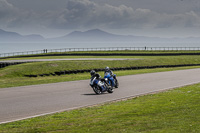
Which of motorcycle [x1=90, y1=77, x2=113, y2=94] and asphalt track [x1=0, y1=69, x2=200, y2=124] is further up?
motorcycle [x1=90, y1=77, x2=113, y2=94]

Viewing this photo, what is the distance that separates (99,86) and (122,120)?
7645mm

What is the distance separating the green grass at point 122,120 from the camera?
8547 millimetres

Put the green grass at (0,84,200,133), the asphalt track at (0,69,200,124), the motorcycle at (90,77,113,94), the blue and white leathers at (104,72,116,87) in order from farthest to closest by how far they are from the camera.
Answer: the blue and white leathers at (104,72,116,87)
the motorcycle at (90,77,113,94)
the asphalt track at (0,69,200,124)
the green grass at (0,84,200,133)

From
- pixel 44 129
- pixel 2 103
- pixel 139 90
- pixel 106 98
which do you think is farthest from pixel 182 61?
pixel 44 129

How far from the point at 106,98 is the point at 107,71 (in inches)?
119

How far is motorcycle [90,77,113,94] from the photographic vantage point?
56.3ft

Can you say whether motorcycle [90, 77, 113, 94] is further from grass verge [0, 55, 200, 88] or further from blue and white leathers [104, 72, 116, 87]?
grass verge [0, 55, 200, 88]

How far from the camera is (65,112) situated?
12.0m

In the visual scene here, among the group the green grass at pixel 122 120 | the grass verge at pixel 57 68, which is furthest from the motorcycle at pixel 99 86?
the grass verge at pixel 57 68

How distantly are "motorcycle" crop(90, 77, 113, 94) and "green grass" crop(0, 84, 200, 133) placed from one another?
183 inches

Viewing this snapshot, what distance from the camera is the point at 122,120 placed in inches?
381


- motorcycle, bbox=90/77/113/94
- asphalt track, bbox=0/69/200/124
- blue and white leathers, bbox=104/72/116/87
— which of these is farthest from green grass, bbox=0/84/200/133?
blue and white leathers, bbox=104/72/116/87

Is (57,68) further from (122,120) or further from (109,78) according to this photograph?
(122,120)

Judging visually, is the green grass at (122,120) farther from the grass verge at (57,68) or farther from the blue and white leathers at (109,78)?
the grass verge at (57,68)
